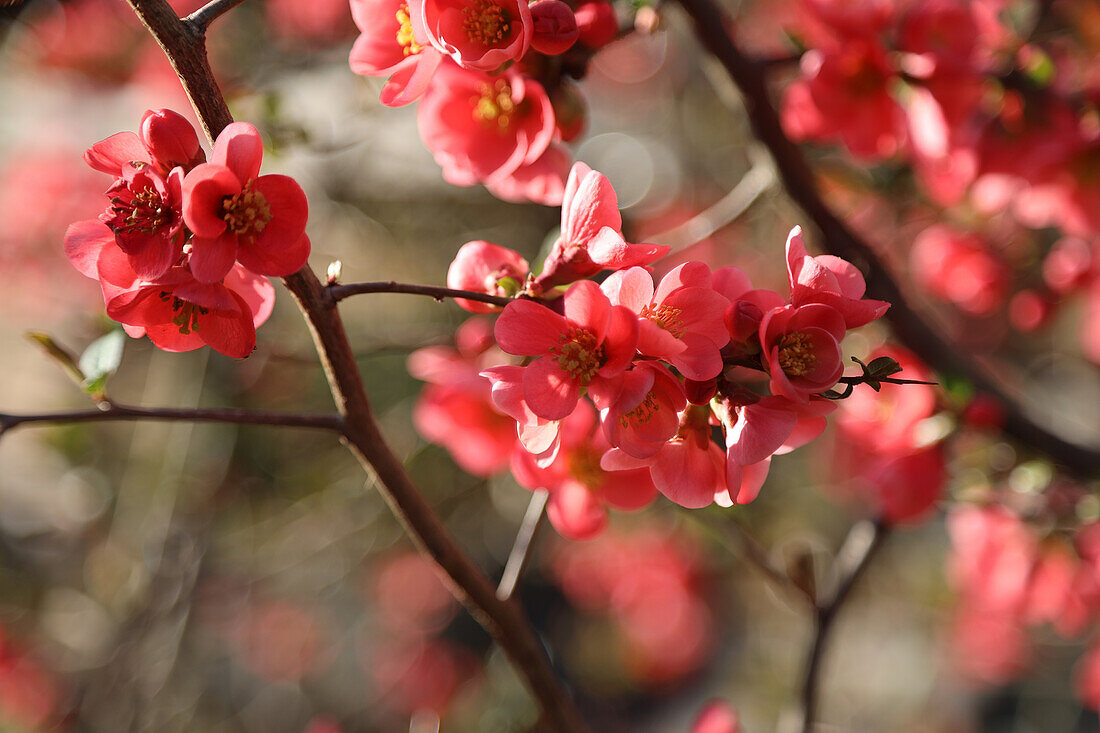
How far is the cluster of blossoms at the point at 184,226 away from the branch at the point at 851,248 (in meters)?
0.62

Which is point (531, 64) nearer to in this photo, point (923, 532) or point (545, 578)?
point (545, 578)

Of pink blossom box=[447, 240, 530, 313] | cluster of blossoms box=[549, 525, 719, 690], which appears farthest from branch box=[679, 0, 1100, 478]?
cluster of blossoms box=[549, 525, 719, 690]

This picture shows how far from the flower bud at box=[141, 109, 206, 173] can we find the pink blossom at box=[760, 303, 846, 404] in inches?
14.4

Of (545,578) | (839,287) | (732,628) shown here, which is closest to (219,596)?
(545,578)

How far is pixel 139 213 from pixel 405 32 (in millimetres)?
265

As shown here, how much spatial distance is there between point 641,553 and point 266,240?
192 cm

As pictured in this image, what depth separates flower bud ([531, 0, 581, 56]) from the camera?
556mm

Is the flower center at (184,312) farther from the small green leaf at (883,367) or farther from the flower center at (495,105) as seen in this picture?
the small green leaf at (883,367)

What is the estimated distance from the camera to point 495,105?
2.21ft

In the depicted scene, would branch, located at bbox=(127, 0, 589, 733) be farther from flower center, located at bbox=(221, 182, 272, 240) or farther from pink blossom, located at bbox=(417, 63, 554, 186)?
pink blossom, located at bbox=(417, 63, 554, 186)

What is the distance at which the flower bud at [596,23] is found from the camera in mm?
666

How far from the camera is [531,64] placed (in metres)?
0.67

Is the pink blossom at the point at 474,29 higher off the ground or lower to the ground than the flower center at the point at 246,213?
higher

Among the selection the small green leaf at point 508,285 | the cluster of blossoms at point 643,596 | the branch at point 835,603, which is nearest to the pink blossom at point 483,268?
the small green leaf at point 508,285
